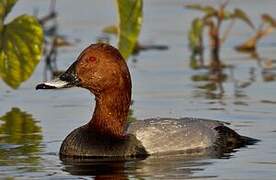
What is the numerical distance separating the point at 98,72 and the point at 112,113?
1.43 ft

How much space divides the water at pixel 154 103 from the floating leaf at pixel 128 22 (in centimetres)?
118

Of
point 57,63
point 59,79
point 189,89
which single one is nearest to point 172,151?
point 59,79

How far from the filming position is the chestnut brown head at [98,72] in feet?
43.3

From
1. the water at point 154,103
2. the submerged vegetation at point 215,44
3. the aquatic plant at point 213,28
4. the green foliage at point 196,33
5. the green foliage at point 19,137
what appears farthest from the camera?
the green foliage at point 196,33

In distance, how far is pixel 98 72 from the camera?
43.5ft

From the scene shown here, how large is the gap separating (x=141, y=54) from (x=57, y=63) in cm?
155

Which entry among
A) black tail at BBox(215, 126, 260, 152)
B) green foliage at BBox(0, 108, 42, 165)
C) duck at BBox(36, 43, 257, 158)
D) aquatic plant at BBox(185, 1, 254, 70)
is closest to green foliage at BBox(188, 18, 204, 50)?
aquatic plant at BBox(185, 1, 254, 70)

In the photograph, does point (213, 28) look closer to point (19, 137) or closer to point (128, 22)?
point (128, 22)

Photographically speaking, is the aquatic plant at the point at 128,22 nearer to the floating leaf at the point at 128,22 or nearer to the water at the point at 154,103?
the floating leaf at the point at 128,22

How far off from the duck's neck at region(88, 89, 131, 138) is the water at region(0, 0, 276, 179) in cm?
57

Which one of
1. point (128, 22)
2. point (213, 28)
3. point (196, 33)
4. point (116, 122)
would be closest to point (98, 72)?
point (116, 122)

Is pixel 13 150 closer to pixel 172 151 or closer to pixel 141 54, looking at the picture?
pixel 172 151

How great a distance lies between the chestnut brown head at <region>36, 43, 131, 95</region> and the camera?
43.3 ft

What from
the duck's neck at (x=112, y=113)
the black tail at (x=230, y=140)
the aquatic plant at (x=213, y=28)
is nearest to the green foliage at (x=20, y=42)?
the duck's neck at (x=112, y=113)
